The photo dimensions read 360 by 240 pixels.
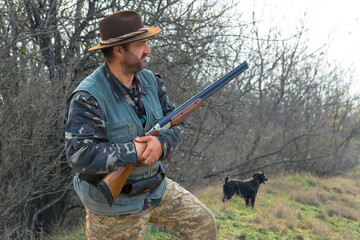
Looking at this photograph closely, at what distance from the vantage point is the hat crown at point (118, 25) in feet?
7.96

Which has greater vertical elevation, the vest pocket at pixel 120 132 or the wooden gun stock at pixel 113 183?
the vest pocket at pixel 120 132

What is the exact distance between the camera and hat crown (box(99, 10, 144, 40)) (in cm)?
243

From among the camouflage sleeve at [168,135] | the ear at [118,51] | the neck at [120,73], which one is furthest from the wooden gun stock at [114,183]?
the ear at [118,51]

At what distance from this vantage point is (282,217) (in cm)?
702

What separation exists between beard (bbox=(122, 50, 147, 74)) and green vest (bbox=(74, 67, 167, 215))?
0.62ft

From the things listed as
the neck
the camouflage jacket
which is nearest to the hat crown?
the neck

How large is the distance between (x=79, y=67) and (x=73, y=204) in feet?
9.27

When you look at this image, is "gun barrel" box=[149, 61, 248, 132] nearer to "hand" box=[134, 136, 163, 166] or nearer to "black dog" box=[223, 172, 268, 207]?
"hand" box=[134, 136, 163, 166]

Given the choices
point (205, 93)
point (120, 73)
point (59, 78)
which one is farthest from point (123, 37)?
point (59, 78)

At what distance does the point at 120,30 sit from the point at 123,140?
31.2 inches

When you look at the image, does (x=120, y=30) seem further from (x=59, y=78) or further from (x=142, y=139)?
(x=59, y=78)

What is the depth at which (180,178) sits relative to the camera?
23.7 ft

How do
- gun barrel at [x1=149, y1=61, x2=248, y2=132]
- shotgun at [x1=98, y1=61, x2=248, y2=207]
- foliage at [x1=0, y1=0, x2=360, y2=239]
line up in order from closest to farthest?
shotgun at [x1=98, y1=61, x2=248, y2=207] < gun barrel at [x1=149, y1=61, x2=248, y2=132] < foliage at [x1=0, y1=0, x2=360, y2=239]

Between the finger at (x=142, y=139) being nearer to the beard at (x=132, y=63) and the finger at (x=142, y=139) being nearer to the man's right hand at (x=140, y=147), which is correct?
the man's right hand at (x=140, y=147)
